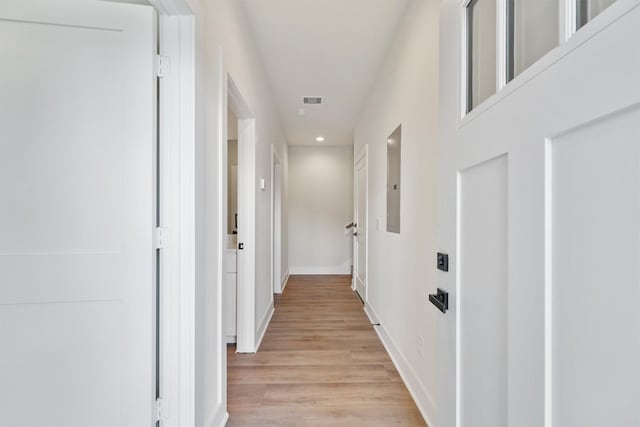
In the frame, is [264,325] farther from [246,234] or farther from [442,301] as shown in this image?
[442,301]

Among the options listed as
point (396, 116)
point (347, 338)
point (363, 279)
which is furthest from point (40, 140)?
point (363, 279)

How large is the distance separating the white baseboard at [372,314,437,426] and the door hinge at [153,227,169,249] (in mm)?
1606

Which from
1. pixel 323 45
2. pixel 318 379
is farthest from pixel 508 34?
pixel 318 379

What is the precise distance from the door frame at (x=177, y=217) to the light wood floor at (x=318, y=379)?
0.64 metres

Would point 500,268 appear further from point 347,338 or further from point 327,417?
point 347,338

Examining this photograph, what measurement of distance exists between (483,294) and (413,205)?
125 cm

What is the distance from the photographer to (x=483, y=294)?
30.8 inches

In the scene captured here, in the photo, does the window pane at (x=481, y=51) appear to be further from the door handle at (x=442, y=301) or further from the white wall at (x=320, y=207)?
the white wall at (x=320, y=207)

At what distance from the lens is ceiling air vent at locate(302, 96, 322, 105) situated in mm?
3635

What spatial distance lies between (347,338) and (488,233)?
2436 millimetres

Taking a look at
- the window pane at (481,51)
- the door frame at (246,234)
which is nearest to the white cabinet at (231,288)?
the door frame at (246,234)

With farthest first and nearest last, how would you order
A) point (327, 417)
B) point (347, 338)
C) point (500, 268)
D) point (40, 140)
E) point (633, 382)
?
point (347, 338) → point (327, 417) → point (40, 140) → point (500, 268) → point (633, 382)

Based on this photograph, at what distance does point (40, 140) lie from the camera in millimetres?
1153

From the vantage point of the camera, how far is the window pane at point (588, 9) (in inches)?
19.0
